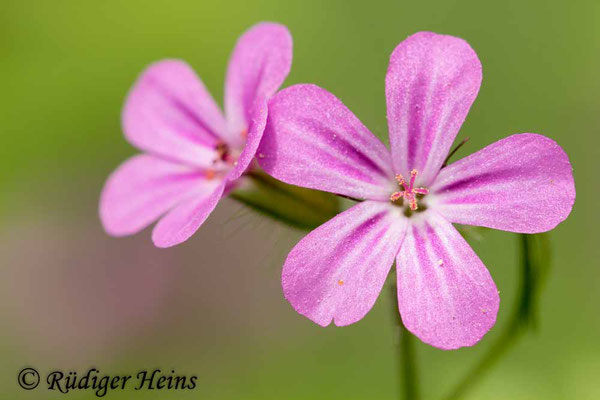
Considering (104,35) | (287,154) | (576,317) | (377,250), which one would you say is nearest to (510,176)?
(377,250)

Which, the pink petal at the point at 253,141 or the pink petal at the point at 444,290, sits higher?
the pink petal at the point at 253,141

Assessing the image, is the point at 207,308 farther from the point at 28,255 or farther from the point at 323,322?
the point at 323,322

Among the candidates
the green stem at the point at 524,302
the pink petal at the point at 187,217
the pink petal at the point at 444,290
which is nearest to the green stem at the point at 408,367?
the green stem at the point at 524,302

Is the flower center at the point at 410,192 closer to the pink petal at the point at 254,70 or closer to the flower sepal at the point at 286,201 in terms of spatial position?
the flower sepal at the point at 286,201

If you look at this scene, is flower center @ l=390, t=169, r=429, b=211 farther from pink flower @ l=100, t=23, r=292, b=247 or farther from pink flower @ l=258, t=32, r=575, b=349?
pink flower @ l=100, t=23, r=292, b=247

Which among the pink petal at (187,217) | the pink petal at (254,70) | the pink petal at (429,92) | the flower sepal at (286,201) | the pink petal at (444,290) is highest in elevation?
the pink petal at (254,70)

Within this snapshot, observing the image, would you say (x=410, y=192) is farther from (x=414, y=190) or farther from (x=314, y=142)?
(x=314, y=142)
